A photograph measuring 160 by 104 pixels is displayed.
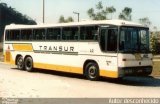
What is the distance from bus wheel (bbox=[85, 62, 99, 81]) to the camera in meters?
19.5

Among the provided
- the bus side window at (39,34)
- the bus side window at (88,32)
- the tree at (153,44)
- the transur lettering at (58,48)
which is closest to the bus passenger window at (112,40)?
the bus side window at (88,32)

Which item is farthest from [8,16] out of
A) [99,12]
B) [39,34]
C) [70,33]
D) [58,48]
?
[70,33]

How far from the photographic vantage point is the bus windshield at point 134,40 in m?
18.2

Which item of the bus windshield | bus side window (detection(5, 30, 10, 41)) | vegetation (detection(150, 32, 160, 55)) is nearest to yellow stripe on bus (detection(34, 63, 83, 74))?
the bus windshield

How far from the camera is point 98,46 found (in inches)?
755

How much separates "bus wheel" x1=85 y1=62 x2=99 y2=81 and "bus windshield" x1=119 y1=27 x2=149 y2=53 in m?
1.99

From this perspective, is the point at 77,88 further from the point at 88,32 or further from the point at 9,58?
the point at 9,58

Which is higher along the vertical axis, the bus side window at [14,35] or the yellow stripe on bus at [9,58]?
the bus side window at [14,35]

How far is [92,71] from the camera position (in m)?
19.7

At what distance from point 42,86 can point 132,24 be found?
5.14 meters

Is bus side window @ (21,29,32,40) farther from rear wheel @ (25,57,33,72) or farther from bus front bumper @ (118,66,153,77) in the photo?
bus front bumper @ (118,66,153,77)

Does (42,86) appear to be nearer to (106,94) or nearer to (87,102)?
(106,94)

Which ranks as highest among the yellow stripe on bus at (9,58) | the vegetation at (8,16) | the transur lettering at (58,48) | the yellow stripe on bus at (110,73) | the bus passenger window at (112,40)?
the vegetation at (8,16)

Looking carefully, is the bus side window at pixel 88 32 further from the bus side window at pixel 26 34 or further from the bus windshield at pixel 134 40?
the bus side window at pixel 26 34
